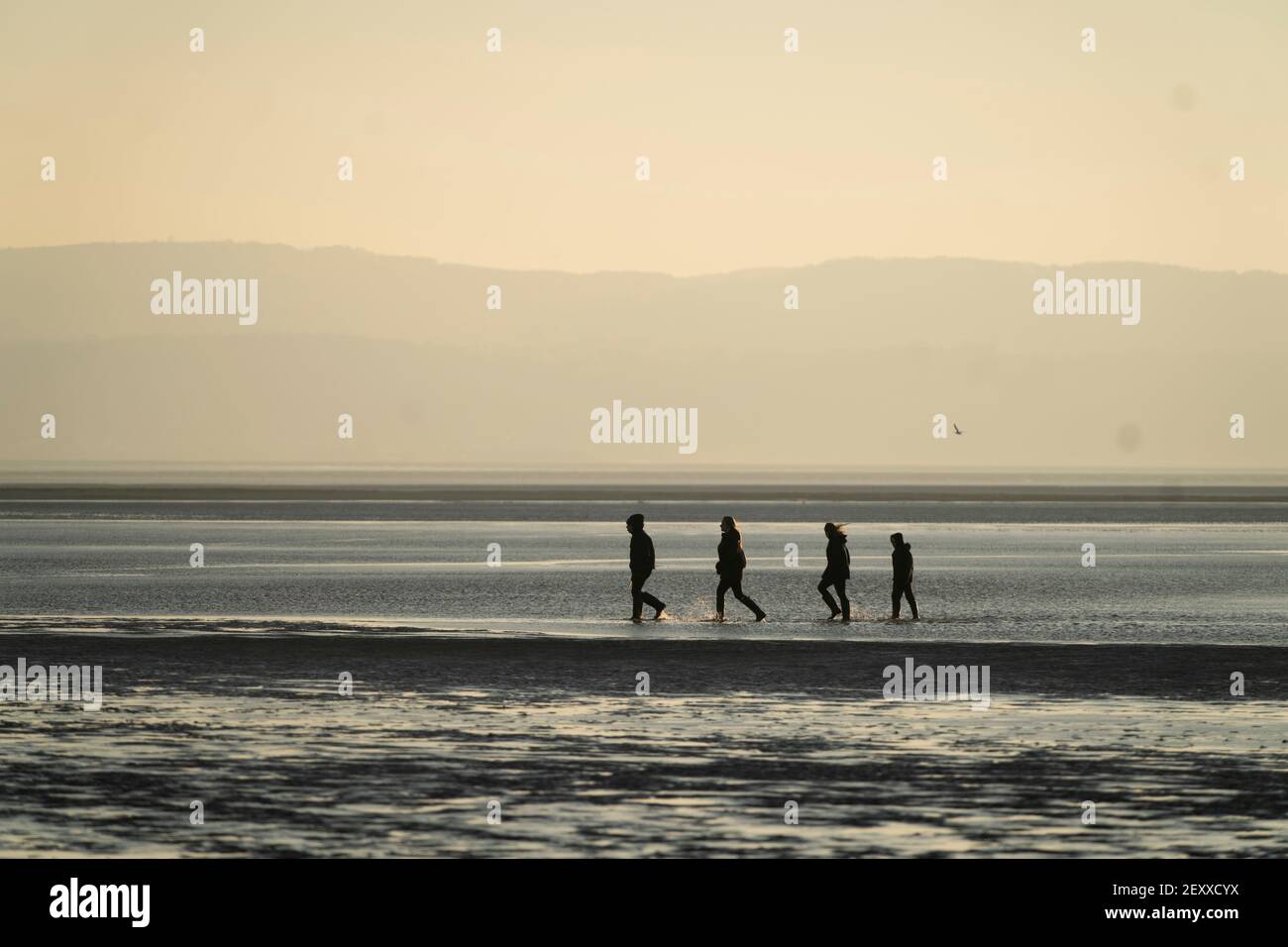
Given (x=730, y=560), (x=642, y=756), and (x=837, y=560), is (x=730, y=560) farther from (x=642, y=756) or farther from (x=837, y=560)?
(x=642, y=756)

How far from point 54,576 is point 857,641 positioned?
29.8 metres

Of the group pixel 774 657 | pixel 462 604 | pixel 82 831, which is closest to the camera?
pixel 82 831

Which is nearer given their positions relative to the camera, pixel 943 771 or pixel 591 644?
pixel 943 771

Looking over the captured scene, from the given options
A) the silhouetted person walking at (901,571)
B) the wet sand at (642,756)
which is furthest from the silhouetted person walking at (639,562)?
the silhouetted person walking at (901,571)

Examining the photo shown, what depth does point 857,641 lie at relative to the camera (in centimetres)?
3094

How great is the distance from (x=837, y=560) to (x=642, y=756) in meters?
16.3

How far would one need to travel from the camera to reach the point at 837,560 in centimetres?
3444

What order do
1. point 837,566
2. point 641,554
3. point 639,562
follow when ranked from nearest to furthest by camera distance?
point 641,554
point 639,562
point 837,566

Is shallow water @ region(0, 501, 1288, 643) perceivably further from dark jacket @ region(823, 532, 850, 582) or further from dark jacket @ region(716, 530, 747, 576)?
dark jacket @ region(716, 530, 747, 576)

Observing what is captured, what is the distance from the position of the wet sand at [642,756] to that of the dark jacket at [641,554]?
4.13 metres

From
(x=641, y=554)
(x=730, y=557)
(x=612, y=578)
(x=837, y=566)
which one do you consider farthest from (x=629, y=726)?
(x=612, y=578)

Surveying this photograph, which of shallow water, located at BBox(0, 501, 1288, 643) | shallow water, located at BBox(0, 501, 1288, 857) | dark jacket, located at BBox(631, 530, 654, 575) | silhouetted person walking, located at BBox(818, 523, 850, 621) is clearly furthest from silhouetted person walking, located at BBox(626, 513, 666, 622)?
silhouetted person walking, located at BBox(818, 523, 850, 621)
